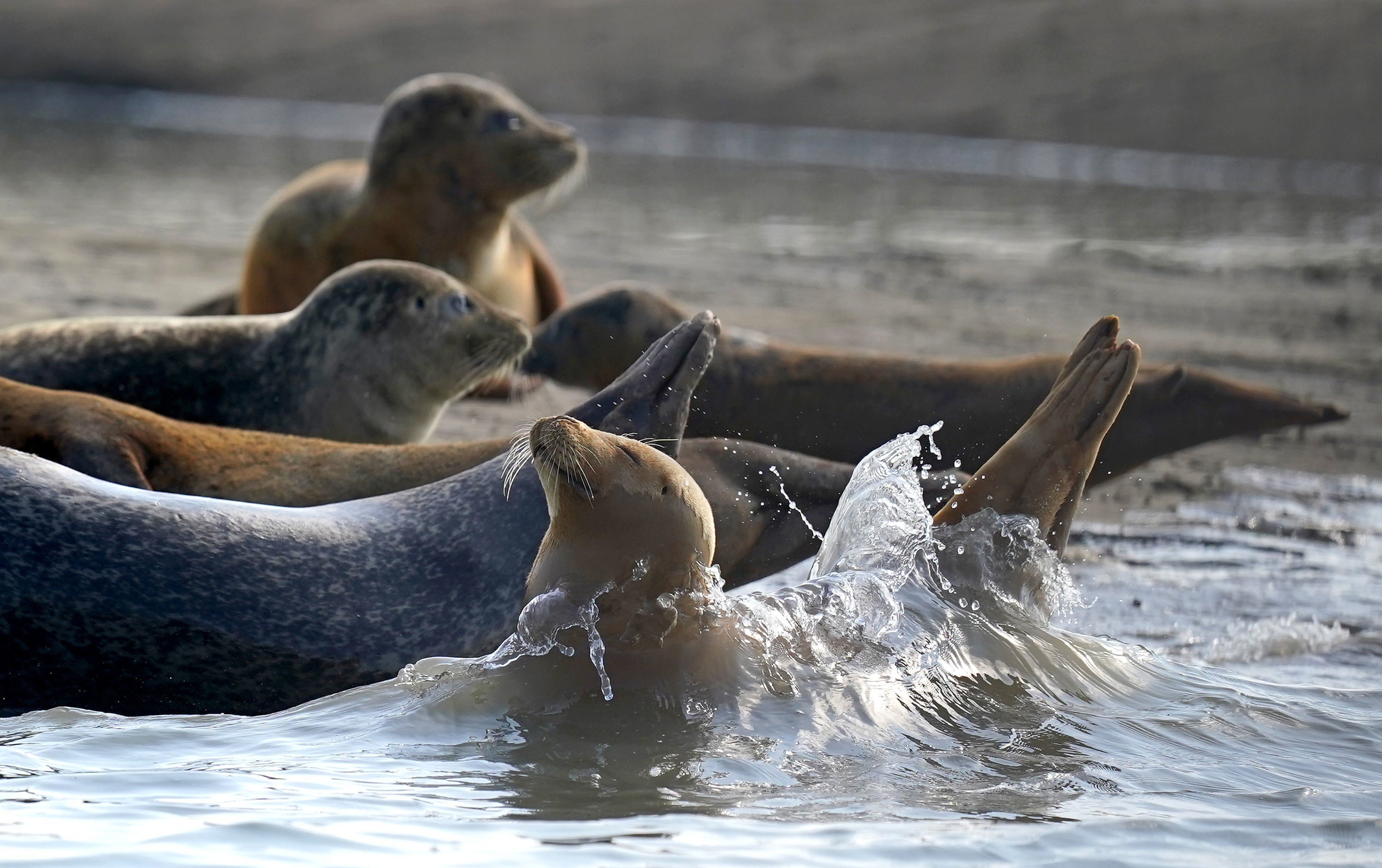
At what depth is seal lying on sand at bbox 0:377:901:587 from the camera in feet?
14.3

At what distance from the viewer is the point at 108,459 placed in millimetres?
4363

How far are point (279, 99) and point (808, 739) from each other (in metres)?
29.2

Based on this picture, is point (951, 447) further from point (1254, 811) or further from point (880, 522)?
point (1254, 811)

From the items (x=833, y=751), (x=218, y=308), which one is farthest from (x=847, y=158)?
(x=833, y=751)

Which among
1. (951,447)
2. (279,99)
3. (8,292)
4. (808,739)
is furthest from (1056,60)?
(808,739)

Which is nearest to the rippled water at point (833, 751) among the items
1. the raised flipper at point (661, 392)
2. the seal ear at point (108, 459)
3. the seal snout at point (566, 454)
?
the seal snout at point (566, 454)

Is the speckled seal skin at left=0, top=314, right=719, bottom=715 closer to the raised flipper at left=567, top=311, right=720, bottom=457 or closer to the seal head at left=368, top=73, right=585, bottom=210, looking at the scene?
the raised flipper at left=567, top=311, right=720, bottom=457

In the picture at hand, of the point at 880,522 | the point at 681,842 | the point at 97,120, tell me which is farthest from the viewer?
the point at 97,120

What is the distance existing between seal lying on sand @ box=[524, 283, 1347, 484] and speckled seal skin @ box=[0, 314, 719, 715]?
1.71m

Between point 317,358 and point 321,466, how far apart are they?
129cm

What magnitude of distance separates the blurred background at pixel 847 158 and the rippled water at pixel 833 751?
2.67 m

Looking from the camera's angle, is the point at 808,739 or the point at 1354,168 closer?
the point at 808,739

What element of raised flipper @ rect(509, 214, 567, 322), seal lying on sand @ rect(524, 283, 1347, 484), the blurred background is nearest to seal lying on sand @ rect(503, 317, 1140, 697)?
seal lying on sand @ rect(524, 283, 1347, 484)

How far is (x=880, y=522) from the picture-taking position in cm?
413
